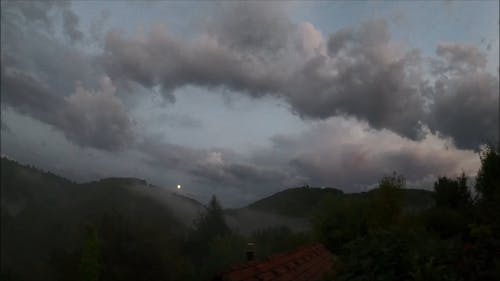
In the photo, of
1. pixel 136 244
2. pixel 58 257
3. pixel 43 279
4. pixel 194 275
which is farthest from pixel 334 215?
pixel 43 279

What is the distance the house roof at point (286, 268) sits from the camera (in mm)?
8055

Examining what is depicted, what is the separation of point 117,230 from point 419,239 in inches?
1941

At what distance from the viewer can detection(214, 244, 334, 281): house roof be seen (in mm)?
8055

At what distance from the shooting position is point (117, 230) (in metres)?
52.8

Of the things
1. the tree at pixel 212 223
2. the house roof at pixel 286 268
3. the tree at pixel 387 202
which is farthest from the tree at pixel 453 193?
the tree at pixel 212 223

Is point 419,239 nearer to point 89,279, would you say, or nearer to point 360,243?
point 360,243

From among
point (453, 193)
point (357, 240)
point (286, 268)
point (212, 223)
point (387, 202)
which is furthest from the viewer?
point (212, 223)

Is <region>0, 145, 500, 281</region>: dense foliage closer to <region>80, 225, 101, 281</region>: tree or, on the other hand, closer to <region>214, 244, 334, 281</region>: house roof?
<region>80, 225, 101, 281</region>: tree

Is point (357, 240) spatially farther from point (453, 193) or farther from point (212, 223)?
point (212, 223)

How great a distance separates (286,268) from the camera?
1081cm

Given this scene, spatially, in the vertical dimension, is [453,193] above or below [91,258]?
above

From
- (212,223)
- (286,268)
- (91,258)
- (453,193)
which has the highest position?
(453,193)

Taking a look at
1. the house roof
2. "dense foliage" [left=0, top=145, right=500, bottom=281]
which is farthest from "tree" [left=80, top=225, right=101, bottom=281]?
the house roof

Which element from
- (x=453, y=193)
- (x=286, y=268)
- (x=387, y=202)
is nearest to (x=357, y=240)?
(x=286, y=268)
